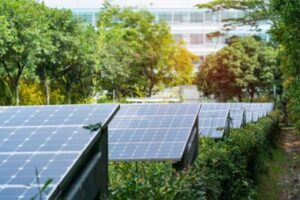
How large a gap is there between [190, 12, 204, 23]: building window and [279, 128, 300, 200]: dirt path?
32.0 meters

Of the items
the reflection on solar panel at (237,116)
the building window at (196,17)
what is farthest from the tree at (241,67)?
the reflection on solar panel at (237,116)

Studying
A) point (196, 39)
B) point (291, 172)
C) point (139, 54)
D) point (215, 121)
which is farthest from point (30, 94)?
point (196, 39)

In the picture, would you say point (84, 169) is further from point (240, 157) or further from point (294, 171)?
point (294, 171)

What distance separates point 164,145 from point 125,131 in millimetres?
989

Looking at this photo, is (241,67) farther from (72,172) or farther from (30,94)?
(72,172)

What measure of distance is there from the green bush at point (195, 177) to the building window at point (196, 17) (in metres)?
49.2

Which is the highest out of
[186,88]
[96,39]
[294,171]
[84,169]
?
[84,169]

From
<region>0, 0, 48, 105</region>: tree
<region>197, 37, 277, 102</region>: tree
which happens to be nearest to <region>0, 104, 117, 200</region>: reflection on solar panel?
<region>0, 0, 48, 105</region>: tree

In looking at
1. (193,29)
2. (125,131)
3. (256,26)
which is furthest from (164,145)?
(193,29)

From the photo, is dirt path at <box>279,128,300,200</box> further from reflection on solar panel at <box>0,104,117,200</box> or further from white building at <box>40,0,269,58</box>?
white building at <box>40,0,269,58</box>

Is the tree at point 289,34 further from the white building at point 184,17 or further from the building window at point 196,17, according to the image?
the building window at point 196,17

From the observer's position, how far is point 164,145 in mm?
7195

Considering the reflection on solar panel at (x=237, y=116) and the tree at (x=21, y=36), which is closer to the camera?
the reflection on solar panel at (x=237, y=116)

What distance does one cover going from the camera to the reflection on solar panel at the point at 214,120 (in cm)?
1271
